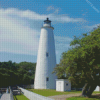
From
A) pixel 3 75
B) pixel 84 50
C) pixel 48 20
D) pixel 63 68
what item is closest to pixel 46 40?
pixel 48 20

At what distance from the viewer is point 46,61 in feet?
87.9

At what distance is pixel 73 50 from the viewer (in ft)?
47.6

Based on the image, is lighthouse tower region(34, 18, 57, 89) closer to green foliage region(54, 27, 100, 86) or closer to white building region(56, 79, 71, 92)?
white building region(56, 79, 71, 92)

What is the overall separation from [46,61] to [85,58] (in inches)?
539

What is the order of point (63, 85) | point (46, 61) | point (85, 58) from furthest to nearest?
point (46, 61) → point (63, 85) → point (85, 58)

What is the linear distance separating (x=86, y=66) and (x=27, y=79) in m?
20.5

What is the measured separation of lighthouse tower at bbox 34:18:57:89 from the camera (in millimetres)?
26719

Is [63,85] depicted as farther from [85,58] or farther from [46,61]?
[85,58]

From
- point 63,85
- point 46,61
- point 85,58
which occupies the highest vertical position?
point 46,61

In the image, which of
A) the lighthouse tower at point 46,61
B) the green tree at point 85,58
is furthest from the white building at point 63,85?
the green tree at point 85,58

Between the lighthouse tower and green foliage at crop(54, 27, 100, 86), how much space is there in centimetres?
1126

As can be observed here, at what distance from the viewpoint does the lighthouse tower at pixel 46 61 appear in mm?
26719

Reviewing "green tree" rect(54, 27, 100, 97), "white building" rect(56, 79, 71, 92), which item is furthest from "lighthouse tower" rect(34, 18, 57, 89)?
"green tree" rect(54, 27, 100, 97)

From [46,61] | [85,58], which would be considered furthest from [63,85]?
[85,58]
